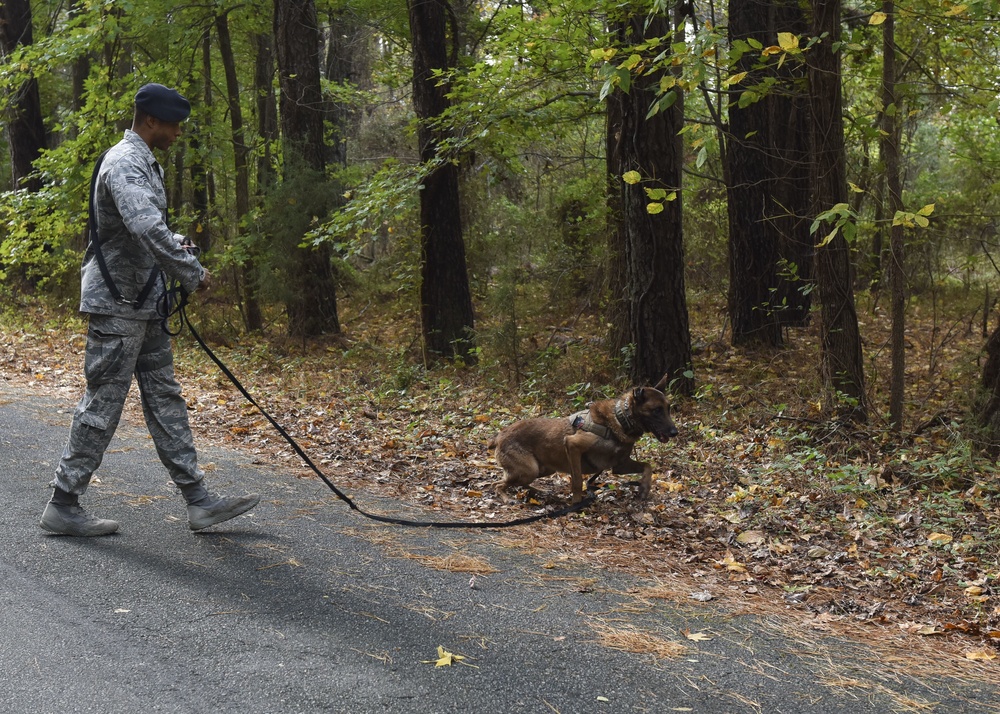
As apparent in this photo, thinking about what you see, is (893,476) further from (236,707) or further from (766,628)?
(236,707)

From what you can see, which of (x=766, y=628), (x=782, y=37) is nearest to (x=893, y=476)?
(x=766, y=628)

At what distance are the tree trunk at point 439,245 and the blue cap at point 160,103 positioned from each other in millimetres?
8254

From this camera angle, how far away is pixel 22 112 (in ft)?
68.0

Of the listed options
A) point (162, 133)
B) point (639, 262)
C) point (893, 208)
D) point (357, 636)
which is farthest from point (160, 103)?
point (893, 208)

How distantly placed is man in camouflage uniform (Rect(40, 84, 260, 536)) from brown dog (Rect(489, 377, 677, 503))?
2.65m

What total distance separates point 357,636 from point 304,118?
13204 millimetres

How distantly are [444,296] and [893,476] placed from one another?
7.98 m

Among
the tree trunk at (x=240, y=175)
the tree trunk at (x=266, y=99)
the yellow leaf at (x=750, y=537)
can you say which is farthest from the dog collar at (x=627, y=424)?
the tree trunk at (x=266, y=99)

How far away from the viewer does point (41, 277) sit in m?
21.9

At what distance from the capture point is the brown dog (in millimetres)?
6887

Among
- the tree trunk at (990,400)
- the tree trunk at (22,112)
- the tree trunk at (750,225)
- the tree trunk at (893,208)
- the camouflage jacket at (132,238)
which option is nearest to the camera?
the camouflage jacket at (132,238)

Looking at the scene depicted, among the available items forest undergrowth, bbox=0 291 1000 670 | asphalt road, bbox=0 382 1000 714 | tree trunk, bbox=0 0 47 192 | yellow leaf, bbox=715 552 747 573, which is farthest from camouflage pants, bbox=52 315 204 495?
tree trunk, bbox=0 0 47 192

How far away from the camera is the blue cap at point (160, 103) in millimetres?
5395

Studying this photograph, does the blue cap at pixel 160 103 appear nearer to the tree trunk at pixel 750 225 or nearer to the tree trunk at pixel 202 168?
the tree trunk at pixel 750 225
